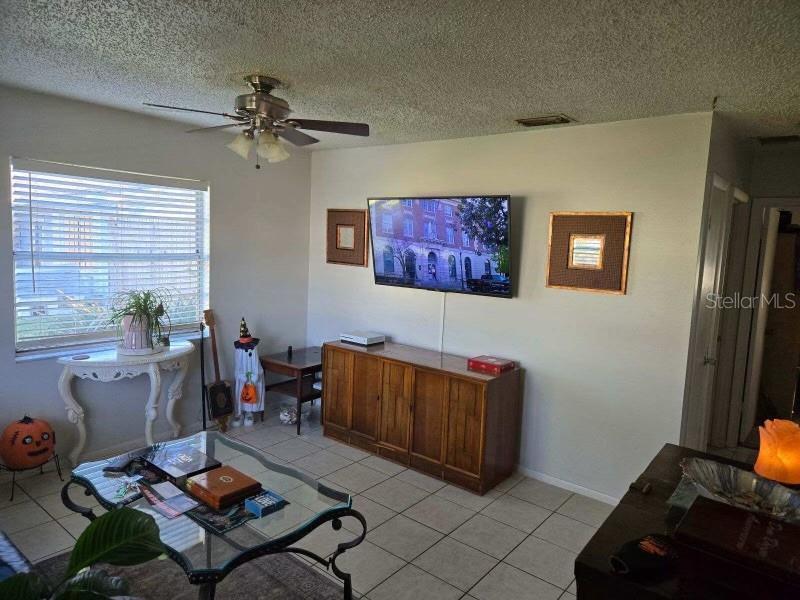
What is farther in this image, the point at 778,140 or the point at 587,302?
the point at 778,140

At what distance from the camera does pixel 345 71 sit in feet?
7.92

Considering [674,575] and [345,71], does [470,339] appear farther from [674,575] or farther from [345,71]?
[674,575]

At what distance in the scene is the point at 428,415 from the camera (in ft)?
11.8

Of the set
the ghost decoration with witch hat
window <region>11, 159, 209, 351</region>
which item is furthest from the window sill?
the ghost decoration with witch hat

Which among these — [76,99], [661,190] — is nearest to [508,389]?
[661,190]

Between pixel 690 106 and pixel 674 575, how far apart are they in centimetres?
239

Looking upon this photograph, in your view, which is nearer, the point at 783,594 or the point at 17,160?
the point at 783,594

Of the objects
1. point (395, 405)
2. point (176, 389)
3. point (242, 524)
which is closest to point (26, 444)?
point (176, 389)

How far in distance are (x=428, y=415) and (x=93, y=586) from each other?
272 cm

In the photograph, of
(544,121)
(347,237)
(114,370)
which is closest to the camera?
(544,121)

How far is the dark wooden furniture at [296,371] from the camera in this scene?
424 centimetres

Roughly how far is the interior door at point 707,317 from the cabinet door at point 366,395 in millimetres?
2010

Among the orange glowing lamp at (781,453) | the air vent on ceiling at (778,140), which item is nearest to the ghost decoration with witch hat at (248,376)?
the orange glowing lamp at (781,453)

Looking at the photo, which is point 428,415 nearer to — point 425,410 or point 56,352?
point 425,410
